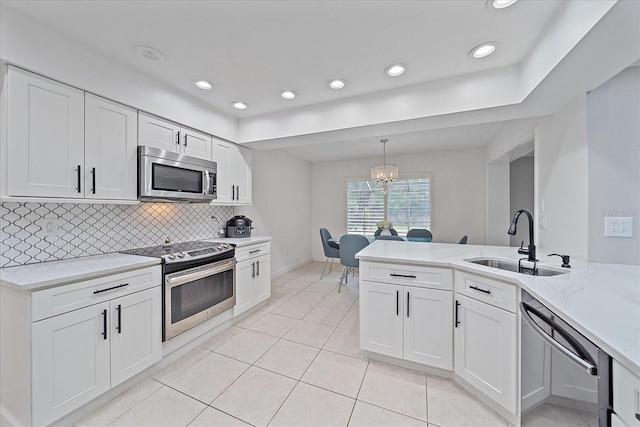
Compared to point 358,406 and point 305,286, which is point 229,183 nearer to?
point 305,286

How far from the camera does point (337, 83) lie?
234 centimetres

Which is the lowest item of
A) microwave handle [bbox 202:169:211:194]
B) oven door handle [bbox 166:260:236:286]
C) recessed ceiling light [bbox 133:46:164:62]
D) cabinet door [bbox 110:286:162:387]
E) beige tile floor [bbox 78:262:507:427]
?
beige tile floor [bbox 78:262:507:427]

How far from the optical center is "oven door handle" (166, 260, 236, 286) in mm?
2076

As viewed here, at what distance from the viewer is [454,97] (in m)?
2.21

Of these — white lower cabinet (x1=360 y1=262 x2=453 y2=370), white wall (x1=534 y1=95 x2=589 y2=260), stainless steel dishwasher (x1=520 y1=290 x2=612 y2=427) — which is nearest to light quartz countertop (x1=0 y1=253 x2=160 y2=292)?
white lower cabinet (x1=360 y1=262 x2=453 y2=370)

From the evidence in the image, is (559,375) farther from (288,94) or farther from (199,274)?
(288,94)

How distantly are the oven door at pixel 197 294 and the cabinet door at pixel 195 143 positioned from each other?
1.24 metres

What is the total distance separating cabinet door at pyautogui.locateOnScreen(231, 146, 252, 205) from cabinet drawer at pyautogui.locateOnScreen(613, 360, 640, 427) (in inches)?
130

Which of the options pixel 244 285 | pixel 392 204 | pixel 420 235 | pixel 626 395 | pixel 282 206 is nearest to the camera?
pixel 626 395

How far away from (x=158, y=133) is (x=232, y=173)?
99cm

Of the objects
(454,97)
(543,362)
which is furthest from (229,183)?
(543,362)

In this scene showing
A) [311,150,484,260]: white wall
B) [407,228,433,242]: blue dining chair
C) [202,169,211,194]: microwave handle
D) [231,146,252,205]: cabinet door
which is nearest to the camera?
[202,169,211,194]: microwave handle

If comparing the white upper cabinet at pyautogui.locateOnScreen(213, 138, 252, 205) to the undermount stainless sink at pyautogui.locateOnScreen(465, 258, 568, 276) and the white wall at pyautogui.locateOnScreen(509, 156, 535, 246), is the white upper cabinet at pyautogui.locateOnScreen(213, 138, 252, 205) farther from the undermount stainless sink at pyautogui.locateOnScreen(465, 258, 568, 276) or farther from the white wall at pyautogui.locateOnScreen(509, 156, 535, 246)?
the white wall at pyautogui.locateOnScreen(509, 156, 535, 246)

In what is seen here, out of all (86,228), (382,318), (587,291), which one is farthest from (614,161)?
(86,228)
